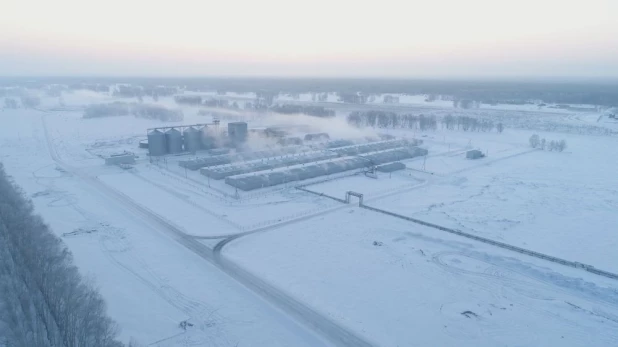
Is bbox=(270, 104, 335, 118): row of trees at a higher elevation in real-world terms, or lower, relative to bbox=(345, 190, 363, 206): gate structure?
higher

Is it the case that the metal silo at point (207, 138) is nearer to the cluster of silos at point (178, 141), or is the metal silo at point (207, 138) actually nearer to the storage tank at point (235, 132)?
the cluster of silos at point (178, 141)

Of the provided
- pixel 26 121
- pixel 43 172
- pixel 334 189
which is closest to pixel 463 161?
pixel 334 189

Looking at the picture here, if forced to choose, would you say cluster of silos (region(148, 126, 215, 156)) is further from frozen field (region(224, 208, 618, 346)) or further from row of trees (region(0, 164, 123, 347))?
frozen field (region(224, 208, 618, 346))

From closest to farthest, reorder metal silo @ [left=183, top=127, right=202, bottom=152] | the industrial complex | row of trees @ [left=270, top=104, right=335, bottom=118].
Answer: the industrial complex
metal silo @ [left=183, top=127, right=202, bottom=152]
row of trees @ [left=270, top=104, right=335, bottom=118]

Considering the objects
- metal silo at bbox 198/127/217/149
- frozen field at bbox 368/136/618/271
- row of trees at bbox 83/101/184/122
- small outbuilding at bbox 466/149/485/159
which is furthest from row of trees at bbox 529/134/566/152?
row of trees at bbox 83/101/184/122

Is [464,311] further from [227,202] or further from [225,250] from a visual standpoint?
[227,202]

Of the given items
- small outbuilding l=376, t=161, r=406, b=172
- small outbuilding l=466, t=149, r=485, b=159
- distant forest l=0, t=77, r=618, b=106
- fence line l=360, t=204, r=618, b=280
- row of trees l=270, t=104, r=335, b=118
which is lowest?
fence line l=360, t=204, r=618, b=280
